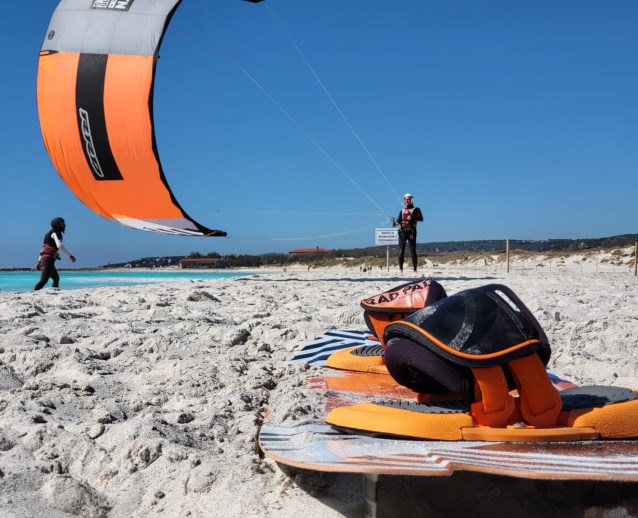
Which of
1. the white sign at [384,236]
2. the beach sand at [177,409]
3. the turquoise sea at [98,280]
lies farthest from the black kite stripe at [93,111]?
the white sign at [384,236]

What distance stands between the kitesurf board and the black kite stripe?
24.8 ft

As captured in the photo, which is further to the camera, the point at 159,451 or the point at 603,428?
the point at 159,451

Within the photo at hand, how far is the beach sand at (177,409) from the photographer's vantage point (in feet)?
5.28

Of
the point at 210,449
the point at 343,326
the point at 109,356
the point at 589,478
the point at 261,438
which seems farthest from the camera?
the point at 343,326

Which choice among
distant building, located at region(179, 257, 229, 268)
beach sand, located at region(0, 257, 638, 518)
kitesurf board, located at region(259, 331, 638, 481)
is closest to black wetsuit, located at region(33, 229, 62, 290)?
beach sand, located at region(0, 257, 638, 518)

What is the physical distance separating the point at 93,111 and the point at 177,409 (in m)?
7.20

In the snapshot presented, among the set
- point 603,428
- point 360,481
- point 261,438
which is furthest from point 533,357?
point 261,438

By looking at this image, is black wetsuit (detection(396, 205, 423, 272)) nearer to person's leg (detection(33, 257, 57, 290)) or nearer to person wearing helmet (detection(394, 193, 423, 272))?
person wearing helmet (detection(394, 193, 423, 272))

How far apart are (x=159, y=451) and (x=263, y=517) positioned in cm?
53

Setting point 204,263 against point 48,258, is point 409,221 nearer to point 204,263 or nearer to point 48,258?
point 48,258

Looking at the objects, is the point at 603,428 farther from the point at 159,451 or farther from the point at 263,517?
the point at 159,451

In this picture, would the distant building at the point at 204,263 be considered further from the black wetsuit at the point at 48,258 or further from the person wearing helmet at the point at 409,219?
the black wetsuit at the point at 48,258

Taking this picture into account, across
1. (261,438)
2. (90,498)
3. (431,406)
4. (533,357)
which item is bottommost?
(90,498)

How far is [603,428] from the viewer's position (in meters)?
1.69
